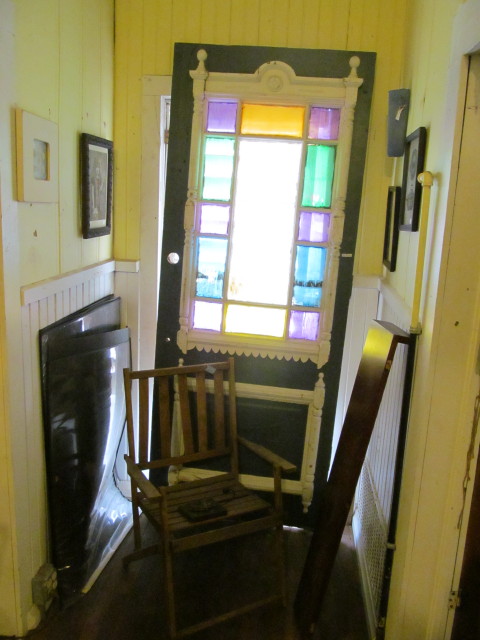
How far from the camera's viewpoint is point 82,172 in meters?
2.32

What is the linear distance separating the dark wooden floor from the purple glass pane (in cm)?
201

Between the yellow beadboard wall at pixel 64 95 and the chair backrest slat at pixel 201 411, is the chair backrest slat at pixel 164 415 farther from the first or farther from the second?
the yellow beadboard wall at pixel 64 95

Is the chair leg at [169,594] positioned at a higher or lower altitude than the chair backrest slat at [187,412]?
lower

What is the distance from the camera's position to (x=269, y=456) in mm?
2422

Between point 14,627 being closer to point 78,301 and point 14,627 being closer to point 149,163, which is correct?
point 78,301

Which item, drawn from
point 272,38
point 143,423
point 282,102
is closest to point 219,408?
point 143,423

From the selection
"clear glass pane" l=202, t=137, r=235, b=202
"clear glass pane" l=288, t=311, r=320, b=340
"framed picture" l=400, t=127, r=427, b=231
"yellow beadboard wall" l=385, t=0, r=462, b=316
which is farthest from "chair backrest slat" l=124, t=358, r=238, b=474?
"framed picture" l=400, t=127, r=427, b=231

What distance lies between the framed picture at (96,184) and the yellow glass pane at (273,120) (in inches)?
25.9

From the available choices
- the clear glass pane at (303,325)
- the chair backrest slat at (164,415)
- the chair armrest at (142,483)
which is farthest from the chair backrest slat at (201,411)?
the clear glass pane at (303,325)

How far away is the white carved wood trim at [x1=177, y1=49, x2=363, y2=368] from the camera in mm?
2473

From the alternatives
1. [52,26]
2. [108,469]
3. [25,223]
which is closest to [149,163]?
[52,26]

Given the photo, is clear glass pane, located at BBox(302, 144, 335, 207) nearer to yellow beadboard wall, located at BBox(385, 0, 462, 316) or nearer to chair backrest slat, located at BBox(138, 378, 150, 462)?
yellow beadboard wall, located at BBox(385, 0, 462, 316)

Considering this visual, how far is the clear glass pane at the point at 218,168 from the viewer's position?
2.58 metres

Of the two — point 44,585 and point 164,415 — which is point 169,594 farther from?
point 164,415
